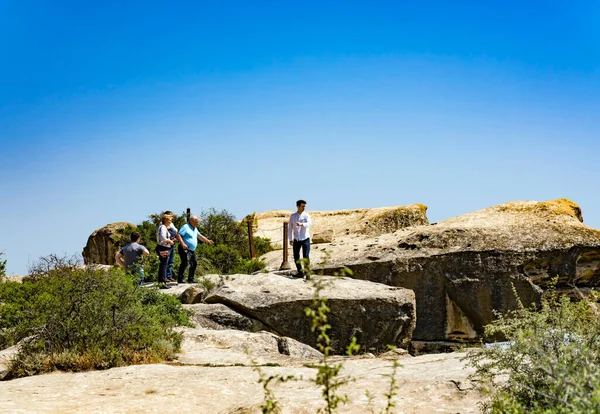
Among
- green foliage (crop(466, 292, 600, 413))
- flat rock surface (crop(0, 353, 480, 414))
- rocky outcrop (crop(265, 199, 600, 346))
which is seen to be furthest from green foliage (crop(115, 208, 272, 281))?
green foliage (crop(466, 292, 600, 413))

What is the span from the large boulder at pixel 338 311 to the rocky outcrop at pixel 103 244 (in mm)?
14775

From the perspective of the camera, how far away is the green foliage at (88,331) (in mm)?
8656

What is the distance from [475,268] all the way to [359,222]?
863 cm

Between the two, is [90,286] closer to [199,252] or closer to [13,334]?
[13,334]

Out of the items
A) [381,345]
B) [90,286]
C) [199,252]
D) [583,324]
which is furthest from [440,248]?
[583,324]

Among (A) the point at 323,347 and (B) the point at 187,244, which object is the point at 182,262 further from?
(A) the point at 323,347

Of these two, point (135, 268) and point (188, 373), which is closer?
point (188, 373)

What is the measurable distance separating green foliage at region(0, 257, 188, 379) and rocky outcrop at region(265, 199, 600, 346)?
8.55 meters

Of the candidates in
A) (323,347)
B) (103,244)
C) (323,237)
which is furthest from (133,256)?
(103,244)

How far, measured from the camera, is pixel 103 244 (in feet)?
95.9

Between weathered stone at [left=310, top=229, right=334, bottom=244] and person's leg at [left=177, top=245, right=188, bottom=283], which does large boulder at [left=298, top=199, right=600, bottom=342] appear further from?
weathered stone at [left=310, top=229, right=334, bottom=244]

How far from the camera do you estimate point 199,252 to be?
74.1 ft

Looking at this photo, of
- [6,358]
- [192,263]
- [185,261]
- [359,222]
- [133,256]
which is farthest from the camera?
[359,222]

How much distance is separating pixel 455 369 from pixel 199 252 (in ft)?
53.2
